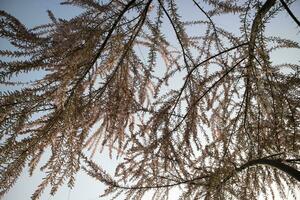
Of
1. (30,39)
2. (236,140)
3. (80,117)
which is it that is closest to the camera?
(30,39)

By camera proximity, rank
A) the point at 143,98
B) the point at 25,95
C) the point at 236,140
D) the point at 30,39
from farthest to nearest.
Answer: the point at 236,140, the point at 143,98, the point at 30,39, the point at 25,95

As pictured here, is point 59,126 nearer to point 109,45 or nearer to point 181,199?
point 109,45

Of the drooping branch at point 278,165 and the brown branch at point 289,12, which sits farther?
the drooping branch at point 278,165

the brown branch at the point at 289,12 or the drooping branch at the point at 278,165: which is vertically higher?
the brown branch at the point at 289,12

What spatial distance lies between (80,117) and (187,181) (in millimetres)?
1474

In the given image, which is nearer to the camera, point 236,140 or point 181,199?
point 236,140

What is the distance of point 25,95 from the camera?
1534mm

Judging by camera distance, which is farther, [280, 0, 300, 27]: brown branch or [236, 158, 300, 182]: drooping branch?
[236, 158, 300, 182]: drooping branch

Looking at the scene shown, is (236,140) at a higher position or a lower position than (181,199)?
higher

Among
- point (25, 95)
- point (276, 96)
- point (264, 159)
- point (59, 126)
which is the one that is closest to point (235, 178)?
point (264, 159)

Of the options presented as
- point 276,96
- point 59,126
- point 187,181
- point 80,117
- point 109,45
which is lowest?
point 59,126

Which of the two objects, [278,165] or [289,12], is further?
[278,165]

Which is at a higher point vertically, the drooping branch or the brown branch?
the brown branch

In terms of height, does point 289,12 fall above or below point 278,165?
above
